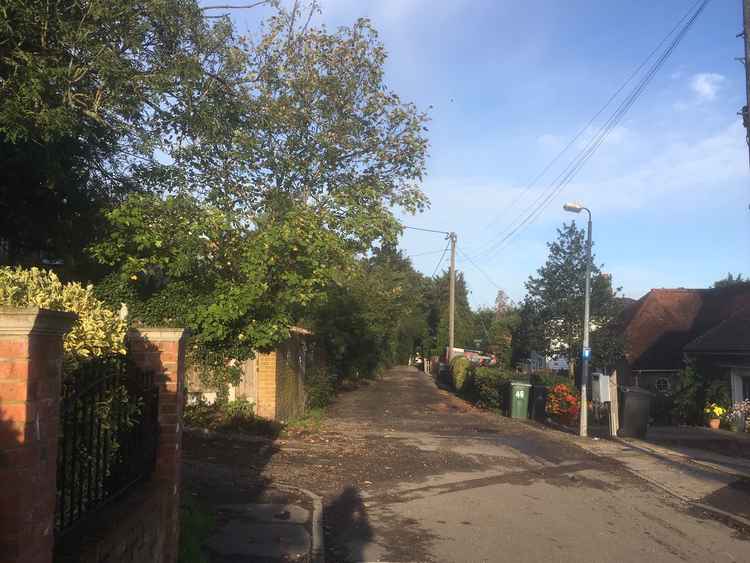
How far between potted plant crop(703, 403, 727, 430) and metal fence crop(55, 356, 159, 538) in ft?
65.7

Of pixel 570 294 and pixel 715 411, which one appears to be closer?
pixel 715 411

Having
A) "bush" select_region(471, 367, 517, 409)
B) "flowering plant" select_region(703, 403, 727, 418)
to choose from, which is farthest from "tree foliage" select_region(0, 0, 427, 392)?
"flowering plant" select_region(703, 403, 727, 418)

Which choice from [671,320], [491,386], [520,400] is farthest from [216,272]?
[671,320]

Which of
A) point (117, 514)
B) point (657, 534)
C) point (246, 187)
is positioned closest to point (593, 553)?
point (657, 534)

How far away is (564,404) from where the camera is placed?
71.1ft

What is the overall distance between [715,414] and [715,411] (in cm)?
9

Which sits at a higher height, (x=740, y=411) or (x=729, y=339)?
(x=729, y=339)

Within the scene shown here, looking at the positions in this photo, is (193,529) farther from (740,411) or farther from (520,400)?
(740,411)

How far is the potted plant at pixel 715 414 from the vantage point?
21688 mm

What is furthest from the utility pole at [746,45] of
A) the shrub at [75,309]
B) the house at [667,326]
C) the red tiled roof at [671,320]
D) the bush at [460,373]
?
the bush at [460,373]

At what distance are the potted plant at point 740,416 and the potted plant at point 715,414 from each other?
48 centimetres

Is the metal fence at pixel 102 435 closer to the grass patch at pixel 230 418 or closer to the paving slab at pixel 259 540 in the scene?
the paving slab at pixel 259 540

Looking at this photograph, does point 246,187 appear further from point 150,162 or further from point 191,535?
point 191,535

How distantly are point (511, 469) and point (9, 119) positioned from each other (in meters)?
9.57
